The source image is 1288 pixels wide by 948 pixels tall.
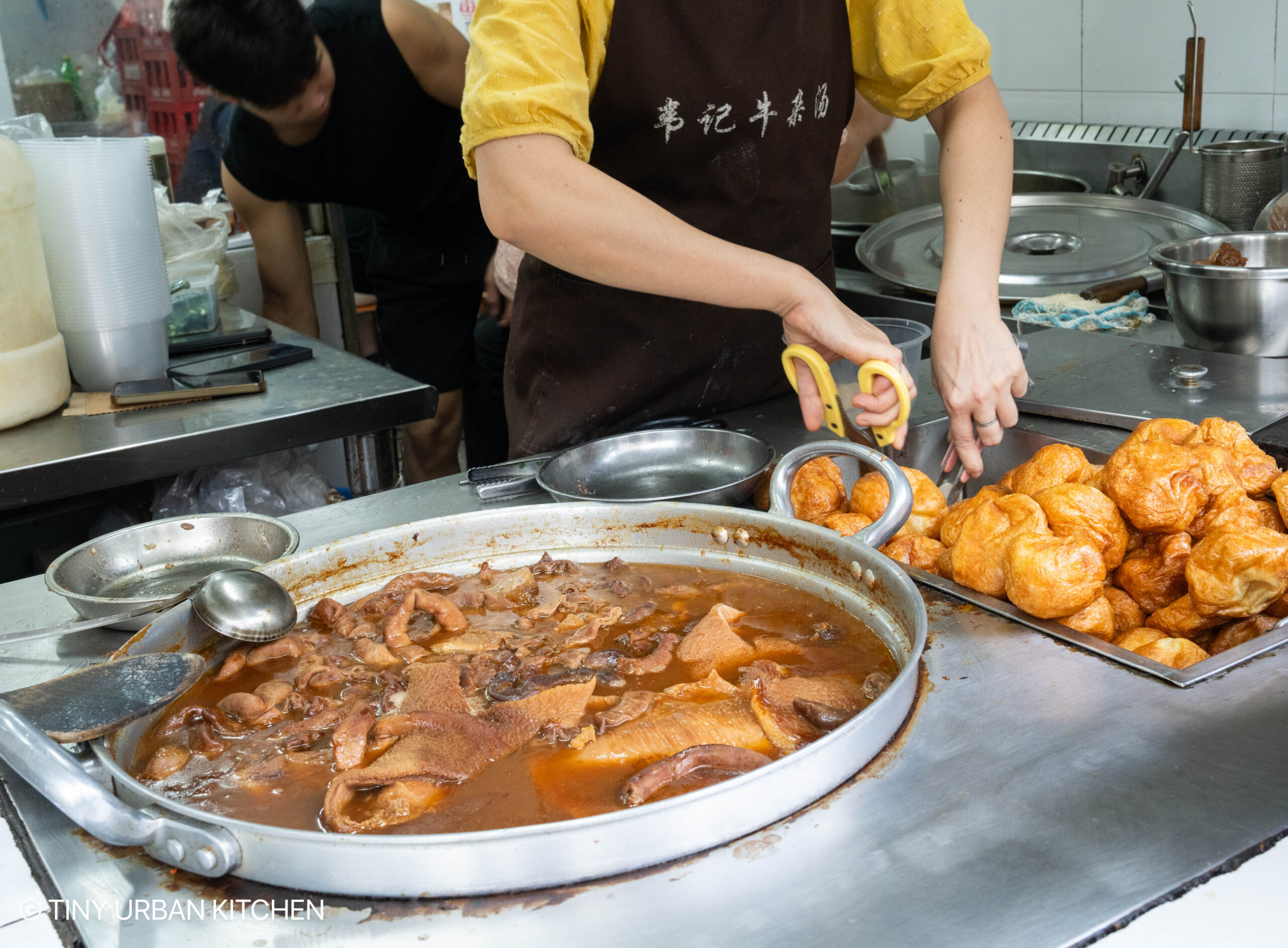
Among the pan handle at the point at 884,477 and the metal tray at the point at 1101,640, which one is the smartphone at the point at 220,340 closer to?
the metal tray at the point at 1101,640

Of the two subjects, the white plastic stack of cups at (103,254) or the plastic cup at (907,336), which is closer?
the plastic cup at (907,336)

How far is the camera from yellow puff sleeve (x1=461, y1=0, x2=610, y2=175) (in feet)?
4.93

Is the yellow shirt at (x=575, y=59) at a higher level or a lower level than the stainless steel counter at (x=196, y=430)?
higher

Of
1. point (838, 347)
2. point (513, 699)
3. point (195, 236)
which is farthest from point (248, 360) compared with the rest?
point (513, 699)

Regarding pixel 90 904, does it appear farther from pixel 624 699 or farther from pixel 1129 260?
pixel 1129 260

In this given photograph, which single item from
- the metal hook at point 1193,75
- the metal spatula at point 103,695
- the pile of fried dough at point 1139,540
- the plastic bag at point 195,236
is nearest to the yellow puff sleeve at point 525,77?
the pile of fried dough at point 1139,540

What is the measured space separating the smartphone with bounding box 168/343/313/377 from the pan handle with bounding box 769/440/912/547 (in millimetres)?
1930

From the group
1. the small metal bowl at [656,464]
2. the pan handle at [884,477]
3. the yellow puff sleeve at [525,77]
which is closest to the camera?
the pan handle at [884,477]

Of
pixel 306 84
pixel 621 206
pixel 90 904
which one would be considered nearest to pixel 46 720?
pixel 90 904

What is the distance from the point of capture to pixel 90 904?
85cm

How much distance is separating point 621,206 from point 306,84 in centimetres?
220

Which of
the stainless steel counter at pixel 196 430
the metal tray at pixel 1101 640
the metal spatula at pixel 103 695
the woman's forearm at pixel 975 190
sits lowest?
the stainless steel counter at pixel 196 430

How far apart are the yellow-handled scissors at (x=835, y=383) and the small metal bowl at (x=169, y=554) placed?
0.77 meters

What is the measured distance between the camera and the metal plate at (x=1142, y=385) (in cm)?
180
